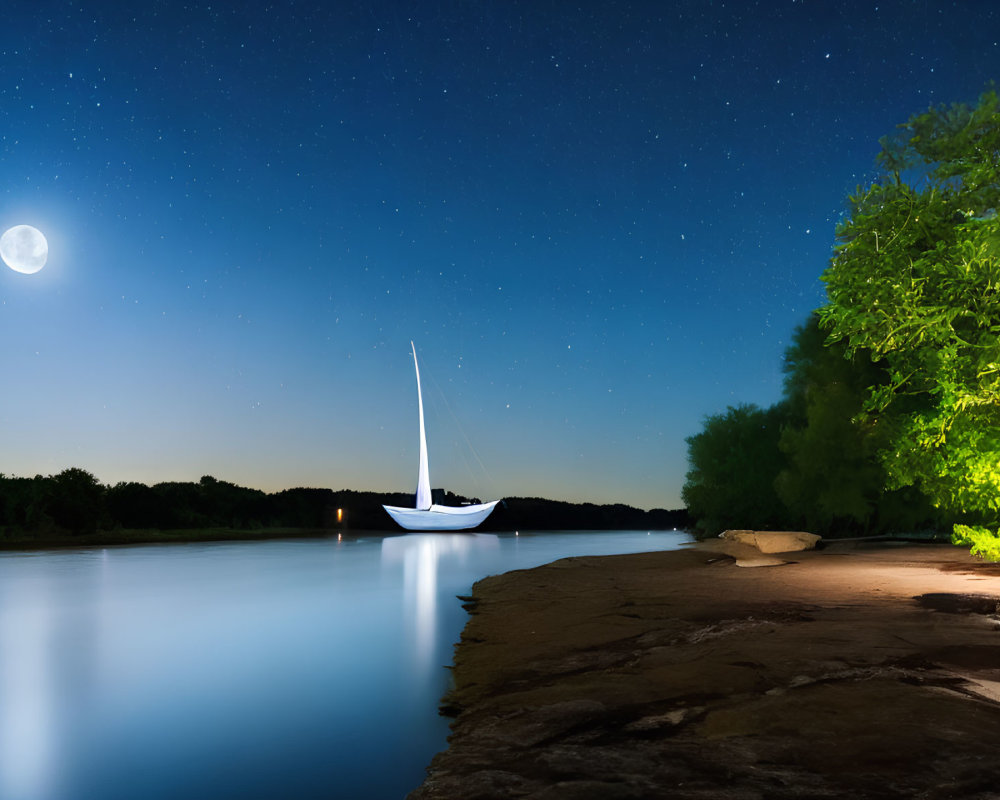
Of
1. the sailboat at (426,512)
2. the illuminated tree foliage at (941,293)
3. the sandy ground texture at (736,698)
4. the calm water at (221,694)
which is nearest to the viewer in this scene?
the sandy ground texture at (736,698)

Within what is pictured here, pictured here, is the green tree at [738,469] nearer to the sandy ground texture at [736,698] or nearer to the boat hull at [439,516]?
the sandy ground texture at [736,698]

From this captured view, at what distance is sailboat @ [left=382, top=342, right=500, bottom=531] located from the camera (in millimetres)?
102206

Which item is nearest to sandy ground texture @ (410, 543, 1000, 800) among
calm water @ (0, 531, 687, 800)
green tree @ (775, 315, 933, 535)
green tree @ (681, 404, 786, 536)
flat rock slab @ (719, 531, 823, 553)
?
calm water @ (0, 531, 687, 800)

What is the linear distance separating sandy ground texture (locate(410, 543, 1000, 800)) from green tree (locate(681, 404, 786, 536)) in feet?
109

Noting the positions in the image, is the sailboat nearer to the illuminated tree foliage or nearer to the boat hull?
the boat hull

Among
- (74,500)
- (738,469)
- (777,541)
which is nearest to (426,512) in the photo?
(74,500)

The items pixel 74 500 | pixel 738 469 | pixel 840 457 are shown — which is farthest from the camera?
pixel 74 500

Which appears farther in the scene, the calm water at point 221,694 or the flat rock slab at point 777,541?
the flat rock slab at point 777,541

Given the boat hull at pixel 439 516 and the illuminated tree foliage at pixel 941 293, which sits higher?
the illuminated tree foliage at pixel 941 293

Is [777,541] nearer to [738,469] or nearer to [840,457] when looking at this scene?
[840,457]

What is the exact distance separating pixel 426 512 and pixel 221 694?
102906mm

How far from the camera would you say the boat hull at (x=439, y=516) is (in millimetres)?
114875

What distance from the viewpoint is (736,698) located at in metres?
7.44

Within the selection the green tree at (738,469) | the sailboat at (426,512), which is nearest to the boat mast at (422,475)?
the sailboat at (426,512)
